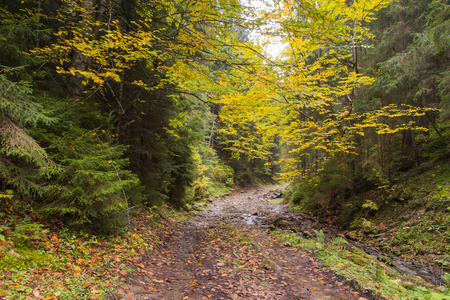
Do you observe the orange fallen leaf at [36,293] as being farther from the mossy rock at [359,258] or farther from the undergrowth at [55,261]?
the mossy rock at [359,258]

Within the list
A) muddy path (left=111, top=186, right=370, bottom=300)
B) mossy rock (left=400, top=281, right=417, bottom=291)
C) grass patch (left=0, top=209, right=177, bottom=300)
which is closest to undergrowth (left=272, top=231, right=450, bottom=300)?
mossy rock (left=400, top=281, right=417, bottom=291)

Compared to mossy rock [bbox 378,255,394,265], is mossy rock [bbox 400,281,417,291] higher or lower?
higher

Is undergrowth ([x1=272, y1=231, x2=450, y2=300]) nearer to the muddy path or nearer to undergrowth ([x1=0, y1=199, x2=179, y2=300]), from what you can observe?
the muddy path

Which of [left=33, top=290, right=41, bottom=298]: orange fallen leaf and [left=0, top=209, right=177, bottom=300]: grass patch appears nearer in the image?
[left=33, top=290, right=41, bottom=298]: orange fallen leaf

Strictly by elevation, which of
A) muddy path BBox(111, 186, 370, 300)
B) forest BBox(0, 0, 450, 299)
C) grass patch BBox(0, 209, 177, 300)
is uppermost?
forest BBox(0, 0, 450, 299)

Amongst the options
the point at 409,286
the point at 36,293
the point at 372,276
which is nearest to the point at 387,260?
the point at 409,286

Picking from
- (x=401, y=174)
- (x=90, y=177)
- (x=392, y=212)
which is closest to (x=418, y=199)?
(x=392, y=212)

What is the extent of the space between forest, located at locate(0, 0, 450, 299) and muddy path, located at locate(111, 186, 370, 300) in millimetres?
929

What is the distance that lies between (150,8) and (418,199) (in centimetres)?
1198

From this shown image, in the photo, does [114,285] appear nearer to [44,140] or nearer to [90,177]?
[90,177]

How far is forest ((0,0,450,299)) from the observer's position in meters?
3.72

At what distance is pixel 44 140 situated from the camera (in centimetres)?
399

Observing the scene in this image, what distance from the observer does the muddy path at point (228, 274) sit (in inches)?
153

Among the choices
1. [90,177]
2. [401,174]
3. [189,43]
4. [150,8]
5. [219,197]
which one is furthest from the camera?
[219,197]
